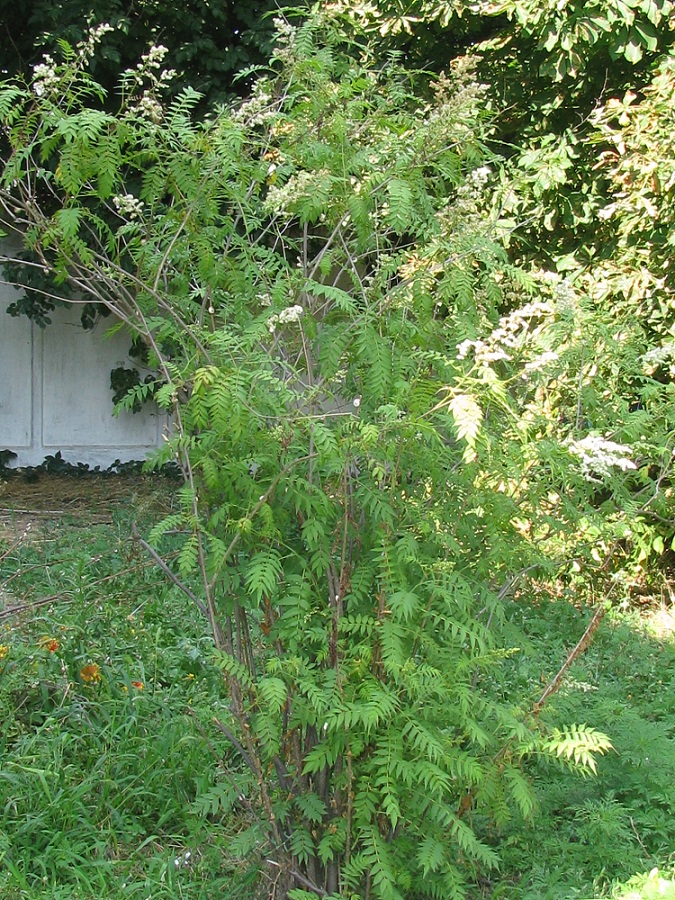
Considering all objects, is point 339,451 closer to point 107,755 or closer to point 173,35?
point 107,755

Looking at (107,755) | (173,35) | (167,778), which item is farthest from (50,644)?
(173,35)

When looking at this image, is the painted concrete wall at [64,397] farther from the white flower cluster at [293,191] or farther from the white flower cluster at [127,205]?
the white flower cluster at [293,191]

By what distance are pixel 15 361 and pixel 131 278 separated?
25.1 ft

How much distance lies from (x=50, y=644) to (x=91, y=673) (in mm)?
241

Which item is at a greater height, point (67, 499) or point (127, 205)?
point (127, 205)

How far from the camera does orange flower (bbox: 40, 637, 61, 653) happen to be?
3949mm

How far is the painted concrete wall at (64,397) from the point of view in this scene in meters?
9.67

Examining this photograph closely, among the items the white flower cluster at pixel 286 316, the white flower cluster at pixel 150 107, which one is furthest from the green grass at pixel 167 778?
the white flower cluster at pixel 150 107

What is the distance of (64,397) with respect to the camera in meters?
9.80

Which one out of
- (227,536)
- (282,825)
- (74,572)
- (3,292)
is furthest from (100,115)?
(3,292)

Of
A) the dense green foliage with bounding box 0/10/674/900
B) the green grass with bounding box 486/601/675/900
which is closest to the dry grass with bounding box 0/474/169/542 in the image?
the green grass with bounding box 486/601/675/900

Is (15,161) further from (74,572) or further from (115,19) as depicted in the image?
(115,19)

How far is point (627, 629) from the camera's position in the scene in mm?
5547

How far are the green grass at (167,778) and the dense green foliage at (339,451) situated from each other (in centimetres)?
33
